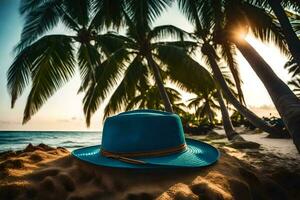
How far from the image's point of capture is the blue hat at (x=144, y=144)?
1.82 m

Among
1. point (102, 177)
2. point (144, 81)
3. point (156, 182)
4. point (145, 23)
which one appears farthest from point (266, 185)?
point (144, 81)

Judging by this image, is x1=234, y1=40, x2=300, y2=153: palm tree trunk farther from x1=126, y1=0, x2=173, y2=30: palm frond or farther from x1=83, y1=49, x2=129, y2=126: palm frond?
x1=83, y1=49, x2=129, y2=126: palm frond

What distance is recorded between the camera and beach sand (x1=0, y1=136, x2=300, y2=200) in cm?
161

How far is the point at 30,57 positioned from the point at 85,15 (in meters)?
2.18

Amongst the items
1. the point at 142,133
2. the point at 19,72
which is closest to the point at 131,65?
the point at 19,72

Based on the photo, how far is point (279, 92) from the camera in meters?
3.62

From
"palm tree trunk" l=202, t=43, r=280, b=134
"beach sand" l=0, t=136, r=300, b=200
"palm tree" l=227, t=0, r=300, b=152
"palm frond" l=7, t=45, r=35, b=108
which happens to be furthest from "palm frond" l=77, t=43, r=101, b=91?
"beach sand" l=0, t=136, r=300, b=200

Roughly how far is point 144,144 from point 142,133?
0.29ft

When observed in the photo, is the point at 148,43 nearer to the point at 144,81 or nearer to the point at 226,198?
the point at 144,81

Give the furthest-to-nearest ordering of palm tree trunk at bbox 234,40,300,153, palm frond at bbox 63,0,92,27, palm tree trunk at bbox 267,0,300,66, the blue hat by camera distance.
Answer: palm frond at bbox 63,0,92,27, palm tree trunk at bbox 267,0,300,66, palm tree trunk at bbox 234,40,300,153, the blue hat

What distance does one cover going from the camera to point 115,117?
2.04 m

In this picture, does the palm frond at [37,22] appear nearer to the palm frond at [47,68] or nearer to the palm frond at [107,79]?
the palm frond at [47,68]

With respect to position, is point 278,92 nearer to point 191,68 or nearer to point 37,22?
point 191,68

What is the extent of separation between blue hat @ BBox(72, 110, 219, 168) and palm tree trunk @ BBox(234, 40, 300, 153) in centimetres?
148
